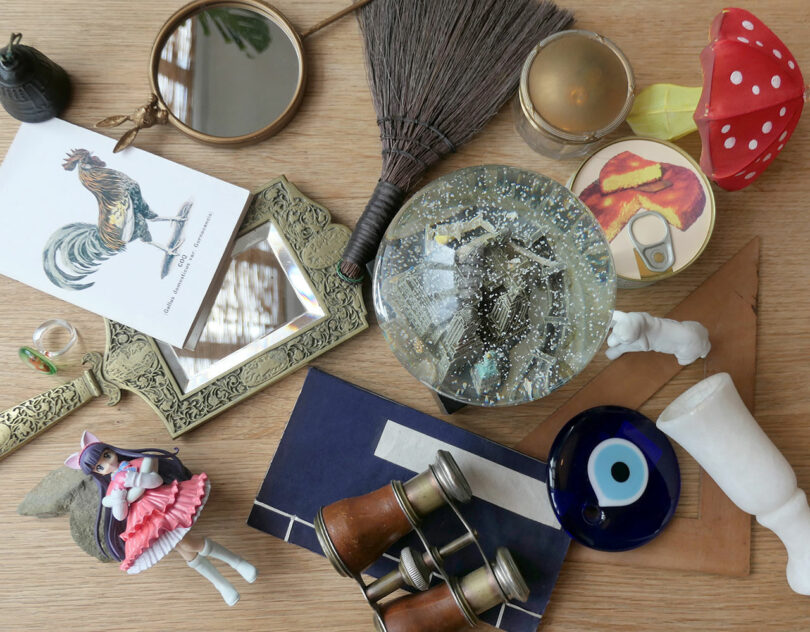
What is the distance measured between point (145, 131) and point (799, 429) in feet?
3.02

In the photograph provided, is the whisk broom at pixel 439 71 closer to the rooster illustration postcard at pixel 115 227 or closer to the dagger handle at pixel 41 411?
the rooster illustration postcard at pixel 115 227

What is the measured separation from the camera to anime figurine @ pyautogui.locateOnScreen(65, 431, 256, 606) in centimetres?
62

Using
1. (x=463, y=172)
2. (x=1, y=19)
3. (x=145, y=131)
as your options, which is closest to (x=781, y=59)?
(x=463, y=172)

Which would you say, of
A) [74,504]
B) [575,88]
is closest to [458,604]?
[74,504]

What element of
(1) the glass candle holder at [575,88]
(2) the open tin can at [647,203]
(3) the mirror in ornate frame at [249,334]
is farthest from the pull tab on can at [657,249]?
(3) the mirror in ornate frame at [249,334]

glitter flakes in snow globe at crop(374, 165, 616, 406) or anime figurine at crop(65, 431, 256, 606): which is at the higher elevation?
glitter flakes in snow globe at crop(374, 165, 616, 406)

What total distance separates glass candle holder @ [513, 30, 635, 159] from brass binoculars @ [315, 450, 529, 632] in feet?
1.32

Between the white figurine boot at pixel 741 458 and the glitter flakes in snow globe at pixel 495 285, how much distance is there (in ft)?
0.52

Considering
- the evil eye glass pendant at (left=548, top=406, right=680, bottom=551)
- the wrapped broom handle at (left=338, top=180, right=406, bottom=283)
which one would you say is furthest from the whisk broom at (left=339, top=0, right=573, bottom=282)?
the evil eye glass pendant at (left=548, top=406, right=680, bottom=551)

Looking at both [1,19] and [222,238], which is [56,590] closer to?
[222,238]

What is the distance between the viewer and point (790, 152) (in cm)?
75

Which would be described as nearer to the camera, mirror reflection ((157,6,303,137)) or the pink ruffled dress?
the pink ruffled dress

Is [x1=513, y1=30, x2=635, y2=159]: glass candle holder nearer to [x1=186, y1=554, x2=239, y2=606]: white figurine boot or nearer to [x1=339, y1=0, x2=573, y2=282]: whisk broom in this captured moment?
[x1=339, y1=0, x2=573, y2=282]: whisk broom

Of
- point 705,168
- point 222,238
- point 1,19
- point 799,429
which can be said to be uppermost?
point 1,19
